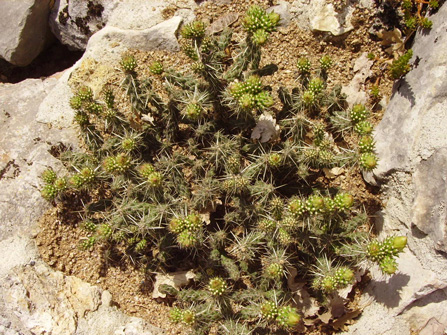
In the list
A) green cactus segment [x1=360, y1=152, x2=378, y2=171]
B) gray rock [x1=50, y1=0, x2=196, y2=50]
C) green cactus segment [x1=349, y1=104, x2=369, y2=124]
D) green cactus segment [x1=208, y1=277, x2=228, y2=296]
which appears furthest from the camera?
gray rock [x1=50, y1=0, x2=196, y2=50]

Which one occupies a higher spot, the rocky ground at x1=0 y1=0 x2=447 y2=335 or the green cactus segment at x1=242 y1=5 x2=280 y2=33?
the green cactus segment at x1=242 y1=5 x2=280 y2=33

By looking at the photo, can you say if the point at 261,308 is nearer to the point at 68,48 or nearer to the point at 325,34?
the point at 325,34

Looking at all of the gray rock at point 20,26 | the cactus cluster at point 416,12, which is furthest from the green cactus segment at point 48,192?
the cactus cluster at point 416,12

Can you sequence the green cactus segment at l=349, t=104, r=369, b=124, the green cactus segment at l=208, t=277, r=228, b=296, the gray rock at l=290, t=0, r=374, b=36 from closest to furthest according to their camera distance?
the green cactus segment at l=208, t=277, r=228, b=296 → the green cactus segment at l=349, t=104, r=369, b=124 → the gray rock at l=290, t=0, r=374, b=36

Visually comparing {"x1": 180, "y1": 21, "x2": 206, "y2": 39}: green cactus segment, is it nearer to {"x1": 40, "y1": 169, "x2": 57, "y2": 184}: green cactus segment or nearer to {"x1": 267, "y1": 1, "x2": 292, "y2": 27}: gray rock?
{"x1": 267, "y1": 1, "x2": 292, "y2": 27}: gray rock

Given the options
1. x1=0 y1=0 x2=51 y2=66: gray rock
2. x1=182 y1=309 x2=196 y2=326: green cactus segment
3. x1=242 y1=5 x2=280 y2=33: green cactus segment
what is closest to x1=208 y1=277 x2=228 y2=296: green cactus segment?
x1=182 y1=309 x2=196 y2=326: green cactus segment

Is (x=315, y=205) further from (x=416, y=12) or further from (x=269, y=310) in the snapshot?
(x=416, y=12)
